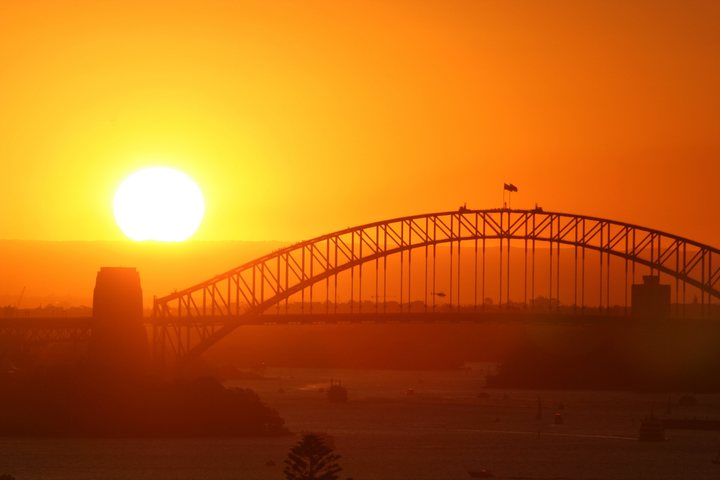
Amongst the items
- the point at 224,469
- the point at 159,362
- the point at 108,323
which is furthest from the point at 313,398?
the point at 224,469

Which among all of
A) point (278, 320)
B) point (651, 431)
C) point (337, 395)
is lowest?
point (651, 431)

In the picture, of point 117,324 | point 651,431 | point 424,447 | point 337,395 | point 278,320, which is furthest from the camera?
point 337,395

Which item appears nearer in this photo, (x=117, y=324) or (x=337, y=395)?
(x=117, y=324)

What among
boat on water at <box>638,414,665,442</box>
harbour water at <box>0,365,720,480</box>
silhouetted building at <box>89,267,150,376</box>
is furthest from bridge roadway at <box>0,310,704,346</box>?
boat on water at <box>638,414,665,442</box>

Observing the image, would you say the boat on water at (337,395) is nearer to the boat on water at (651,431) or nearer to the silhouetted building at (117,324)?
the silhouetted building at (117,324)

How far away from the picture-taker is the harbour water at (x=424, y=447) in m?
88.6

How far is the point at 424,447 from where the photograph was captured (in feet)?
327

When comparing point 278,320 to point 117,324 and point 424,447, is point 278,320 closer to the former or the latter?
point 117,324

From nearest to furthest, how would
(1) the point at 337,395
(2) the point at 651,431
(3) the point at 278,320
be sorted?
(2) the point at 651,431 → (3) the point at 278,320 → (1) the point at 337,395

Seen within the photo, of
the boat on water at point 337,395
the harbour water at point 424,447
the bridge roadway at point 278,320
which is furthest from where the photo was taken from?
the boat on water at point 337,395

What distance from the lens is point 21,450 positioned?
320 ft

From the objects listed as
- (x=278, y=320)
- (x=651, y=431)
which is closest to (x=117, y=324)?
(x=278, y=320)

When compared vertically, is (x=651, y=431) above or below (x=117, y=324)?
below

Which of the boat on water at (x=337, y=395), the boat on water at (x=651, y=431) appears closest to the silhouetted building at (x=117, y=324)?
the boat on water at (x=337, y=395)
